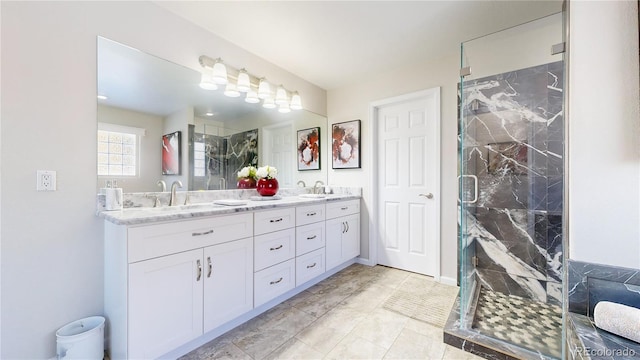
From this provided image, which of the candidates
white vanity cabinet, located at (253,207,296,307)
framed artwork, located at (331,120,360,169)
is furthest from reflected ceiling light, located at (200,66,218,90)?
framed artwork, located at (331,120,360,169)

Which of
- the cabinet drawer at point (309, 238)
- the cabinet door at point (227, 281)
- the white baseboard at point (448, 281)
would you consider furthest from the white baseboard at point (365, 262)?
the cabinet door at point (227, 281)

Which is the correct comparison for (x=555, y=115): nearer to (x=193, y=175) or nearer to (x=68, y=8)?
(x=193, y=175)

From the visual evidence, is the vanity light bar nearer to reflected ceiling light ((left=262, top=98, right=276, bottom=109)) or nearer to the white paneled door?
reflected ceiling light ((left=262, top=98, right=276, bottom=109))

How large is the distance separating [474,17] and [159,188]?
2.76 meters

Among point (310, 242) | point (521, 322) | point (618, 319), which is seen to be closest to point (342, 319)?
point (310, 242)

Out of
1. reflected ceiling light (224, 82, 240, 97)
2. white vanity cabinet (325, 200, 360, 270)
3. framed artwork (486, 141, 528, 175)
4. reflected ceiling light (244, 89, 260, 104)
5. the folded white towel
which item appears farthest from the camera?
white vanity cabinet (325, 200, 360, 270)

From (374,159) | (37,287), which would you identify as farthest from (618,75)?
(37,287)

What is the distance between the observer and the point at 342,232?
2820mm

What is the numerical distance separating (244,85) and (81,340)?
2.09 meters

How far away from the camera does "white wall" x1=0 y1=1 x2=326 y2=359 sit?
1.29 meters

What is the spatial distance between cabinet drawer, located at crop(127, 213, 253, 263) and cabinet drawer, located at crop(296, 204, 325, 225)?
0.54m

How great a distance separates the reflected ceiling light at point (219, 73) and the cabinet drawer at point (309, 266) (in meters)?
1.68

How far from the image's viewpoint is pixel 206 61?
2.11 meters

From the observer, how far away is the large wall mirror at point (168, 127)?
1645mm
